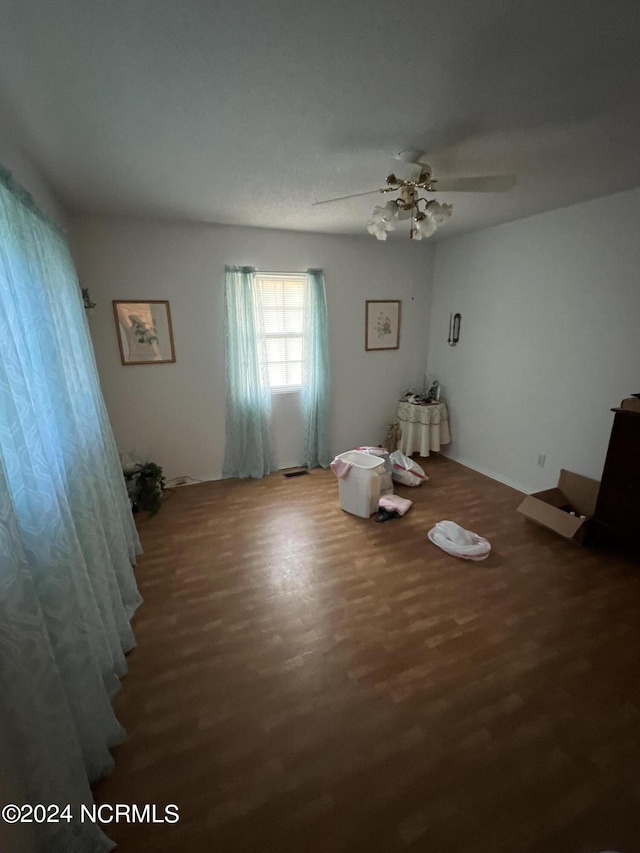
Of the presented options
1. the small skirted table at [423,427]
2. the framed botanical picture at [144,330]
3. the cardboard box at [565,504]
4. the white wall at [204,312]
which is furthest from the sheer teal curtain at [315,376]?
the cardboard box at [565,504]

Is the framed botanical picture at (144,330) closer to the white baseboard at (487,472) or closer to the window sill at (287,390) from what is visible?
the window sill at (287,390)

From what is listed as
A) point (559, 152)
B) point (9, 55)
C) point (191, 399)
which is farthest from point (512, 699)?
point (191, 399)

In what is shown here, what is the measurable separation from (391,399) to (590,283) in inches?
85.5

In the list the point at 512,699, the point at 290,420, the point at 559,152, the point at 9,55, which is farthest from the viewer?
the point at 290,420

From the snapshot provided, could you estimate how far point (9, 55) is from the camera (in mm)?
1107

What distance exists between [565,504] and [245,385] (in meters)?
3.03

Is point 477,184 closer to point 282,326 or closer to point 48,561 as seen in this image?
point 282,326

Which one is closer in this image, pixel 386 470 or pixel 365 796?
pixel 365 796

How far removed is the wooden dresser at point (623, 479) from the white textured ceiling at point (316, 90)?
4.93ft

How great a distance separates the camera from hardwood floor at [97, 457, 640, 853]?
1.14 meters

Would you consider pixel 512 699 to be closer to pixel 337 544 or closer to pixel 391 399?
pixel 337 544

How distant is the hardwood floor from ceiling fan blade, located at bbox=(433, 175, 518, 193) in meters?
2.21

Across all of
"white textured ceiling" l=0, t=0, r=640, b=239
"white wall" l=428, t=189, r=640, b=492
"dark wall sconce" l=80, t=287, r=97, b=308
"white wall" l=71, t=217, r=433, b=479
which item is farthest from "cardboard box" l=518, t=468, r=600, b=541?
"dark wall sconce" l=80, t=287, r=97, b=308

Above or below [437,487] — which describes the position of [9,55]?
above
